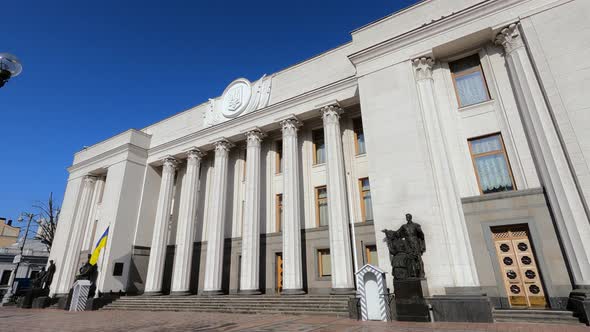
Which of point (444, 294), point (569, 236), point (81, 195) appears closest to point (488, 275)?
point (444, 294)

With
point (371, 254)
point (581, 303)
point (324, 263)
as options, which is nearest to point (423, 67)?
point (371, 254)

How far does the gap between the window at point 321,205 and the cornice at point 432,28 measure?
6.14 meters

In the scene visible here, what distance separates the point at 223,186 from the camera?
1702cm

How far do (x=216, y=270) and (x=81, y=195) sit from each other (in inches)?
513

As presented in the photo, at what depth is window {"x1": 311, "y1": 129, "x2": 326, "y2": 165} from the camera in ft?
52.3

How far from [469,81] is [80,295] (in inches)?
806

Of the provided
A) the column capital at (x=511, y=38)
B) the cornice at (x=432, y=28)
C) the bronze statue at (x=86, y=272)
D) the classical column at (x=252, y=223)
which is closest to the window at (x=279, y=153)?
the classical column at (x=252, y=223)

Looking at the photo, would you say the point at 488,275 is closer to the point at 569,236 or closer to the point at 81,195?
the point at 569,236

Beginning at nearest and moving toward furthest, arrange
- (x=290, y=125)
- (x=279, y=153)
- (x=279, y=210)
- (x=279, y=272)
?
(x=279, y=272)
(x=290, y=125)
(x=279, y=210)
(x=279, y=153)

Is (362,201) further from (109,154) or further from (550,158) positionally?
(109,154)

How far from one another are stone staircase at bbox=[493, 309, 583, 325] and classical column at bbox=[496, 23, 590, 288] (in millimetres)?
964

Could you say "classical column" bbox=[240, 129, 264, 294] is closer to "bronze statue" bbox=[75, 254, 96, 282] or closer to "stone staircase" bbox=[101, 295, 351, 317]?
"stone staircase" bbox=[101, 295, 351, 317]

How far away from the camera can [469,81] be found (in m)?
11.7

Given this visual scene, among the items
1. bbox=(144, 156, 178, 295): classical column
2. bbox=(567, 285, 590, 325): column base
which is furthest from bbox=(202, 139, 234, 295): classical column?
bbox=(567, 285, 590, 325): column base
